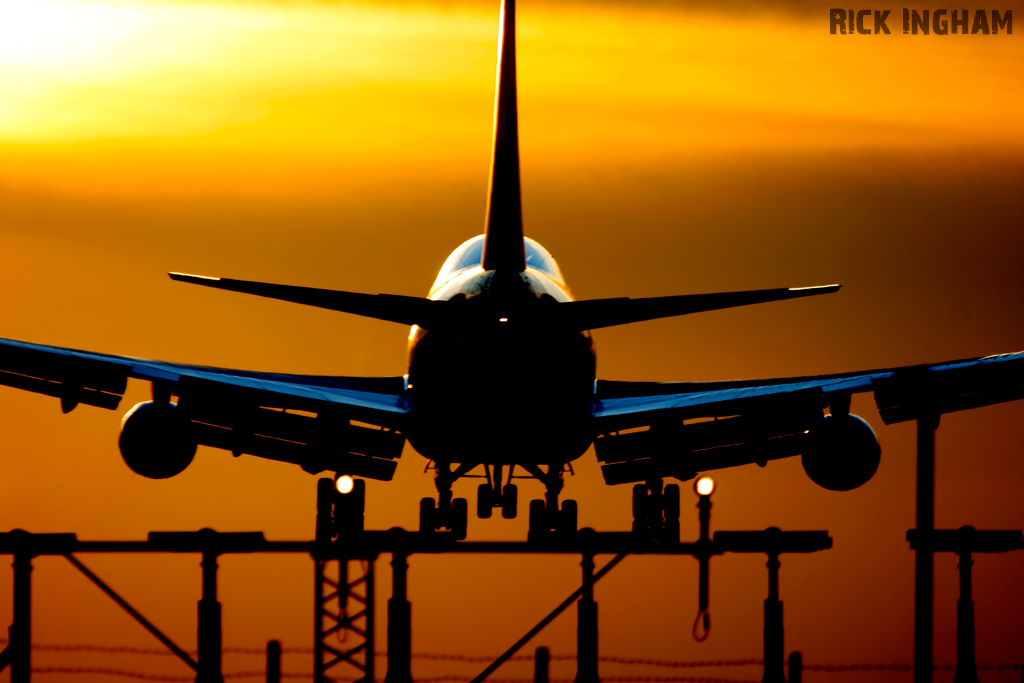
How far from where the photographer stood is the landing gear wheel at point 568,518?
28328 millimetres

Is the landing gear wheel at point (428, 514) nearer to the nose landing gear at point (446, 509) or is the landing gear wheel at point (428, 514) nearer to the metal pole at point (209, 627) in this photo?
the nose landing gear at point (446, 509)

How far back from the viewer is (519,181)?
2781 centimetres

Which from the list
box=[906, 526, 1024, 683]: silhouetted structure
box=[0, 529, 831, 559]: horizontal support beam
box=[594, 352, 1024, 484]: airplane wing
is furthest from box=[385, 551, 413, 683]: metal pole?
→ box=[906, 526, 1024, 683]: silhouetted structure

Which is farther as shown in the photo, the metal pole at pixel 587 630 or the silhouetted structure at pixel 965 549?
the metal pole at pixel 587 630

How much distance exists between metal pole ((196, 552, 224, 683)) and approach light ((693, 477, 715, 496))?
8.11m

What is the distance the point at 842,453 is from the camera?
90.3 ft

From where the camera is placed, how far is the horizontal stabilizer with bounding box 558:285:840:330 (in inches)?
875

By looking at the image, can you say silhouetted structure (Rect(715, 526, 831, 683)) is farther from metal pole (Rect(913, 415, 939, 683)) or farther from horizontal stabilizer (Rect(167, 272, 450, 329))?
horizontal stabilizer (Rect(167, 272, 450, 329))

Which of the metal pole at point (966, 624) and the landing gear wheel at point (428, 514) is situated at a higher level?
the landing gear wheel at point (428, 514)

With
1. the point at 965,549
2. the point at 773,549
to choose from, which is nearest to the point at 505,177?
the point at 773,549

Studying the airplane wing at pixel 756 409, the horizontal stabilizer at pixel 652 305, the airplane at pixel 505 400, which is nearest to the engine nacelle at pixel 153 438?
the airplane at pixel 505 400

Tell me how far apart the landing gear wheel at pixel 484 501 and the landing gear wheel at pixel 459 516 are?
24 centimetres

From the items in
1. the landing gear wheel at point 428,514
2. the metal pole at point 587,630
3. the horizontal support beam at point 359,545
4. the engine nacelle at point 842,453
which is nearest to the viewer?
the horizontal support beam at point 359,545

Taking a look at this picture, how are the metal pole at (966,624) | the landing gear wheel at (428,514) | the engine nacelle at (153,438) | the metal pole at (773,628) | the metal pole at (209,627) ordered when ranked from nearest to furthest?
1. the metal pole at (773,628)
2. the metal pole at (209,627)
3. the metal pole at (966,624)
4. the engine nacelle at (153,438)
5. the landing gear wheel at (428,514)
